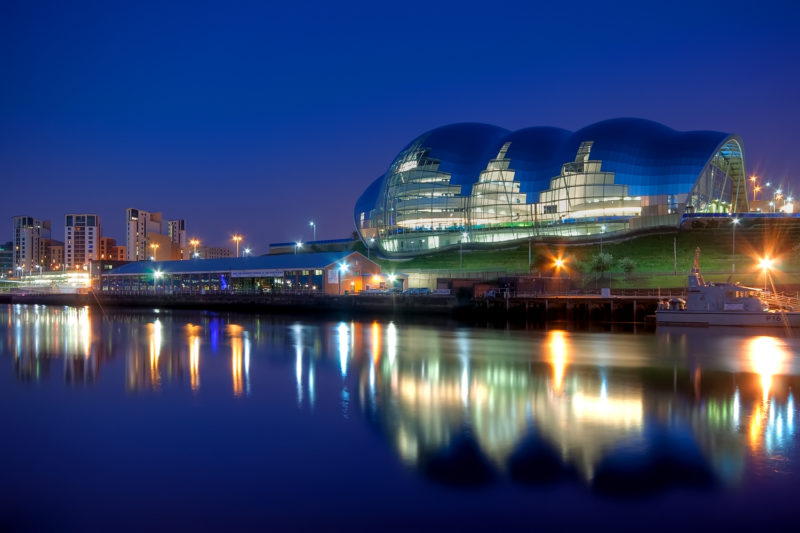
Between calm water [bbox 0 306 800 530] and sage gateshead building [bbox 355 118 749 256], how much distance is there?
45.3 m

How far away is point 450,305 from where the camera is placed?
5472cm

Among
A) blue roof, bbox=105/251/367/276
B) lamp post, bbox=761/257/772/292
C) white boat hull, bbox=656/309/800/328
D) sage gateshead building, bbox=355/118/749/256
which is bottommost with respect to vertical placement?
white boat hull, bbox=656/309/800/328

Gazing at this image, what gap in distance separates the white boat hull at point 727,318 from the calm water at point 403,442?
14.2 metres

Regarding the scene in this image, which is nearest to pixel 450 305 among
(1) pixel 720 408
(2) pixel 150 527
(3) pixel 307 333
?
(3) pixel 307 333

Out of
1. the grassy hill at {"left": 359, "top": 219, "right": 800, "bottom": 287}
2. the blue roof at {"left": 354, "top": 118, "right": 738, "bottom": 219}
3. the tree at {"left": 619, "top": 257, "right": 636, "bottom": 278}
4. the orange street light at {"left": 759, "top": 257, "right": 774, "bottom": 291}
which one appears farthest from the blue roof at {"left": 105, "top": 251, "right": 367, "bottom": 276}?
the orange street light at {"left": 759, "top": 257, "right": 774, "bottom": 291}

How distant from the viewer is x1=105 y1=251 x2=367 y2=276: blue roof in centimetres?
7619

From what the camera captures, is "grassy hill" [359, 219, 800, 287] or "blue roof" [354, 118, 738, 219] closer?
"grassy hill" [359, 219, 800, 287]

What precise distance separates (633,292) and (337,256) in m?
35.0

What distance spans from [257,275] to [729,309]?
57212 mm

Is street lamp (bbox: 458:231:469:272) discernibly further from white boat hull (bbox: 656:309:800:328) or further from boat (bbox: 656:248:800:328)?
white boat hull (bbox: 656:309:800:328)

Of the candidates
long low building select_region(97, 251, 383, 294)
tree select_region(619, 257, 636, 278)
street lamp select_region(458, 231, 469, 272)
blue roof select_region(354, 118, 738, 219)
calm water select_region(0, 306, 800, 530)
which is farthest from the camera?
long low building select_region(97, 251, 383, 294)

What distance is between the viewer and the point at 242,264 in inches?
3457

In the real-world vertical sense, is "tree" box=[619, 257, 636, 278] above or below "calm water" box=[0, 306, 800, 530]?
above

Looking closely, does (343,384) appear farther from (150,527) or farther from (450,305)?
(450,305)
